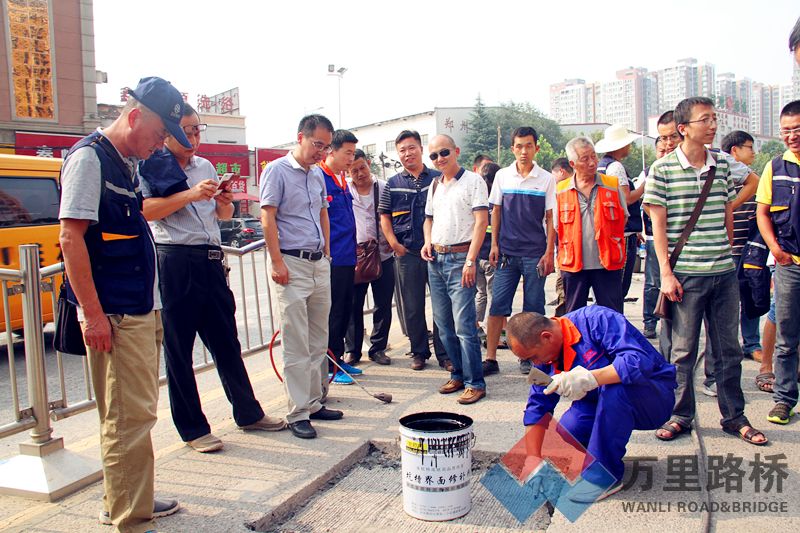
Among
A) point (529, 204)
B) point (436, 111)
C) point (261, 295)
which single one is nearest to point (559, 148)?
point (436, 111)

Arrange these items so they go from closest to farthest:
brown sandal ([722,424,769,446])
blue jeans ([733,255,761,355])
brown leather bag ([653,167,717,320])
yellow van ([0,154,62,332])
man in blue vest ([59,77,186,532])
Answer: man in blue vest ([59,77,186,532]) → brown sandal ([722,424,769,446]) → brown leather bag ([653,167,717,320]) → blue jeans ([733,255,761,355]) → yellow van ([0,154,62,332])

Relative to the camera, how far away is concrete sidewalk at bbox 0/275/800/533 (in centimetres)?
286

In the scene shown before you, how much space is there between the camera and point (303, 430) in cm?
406

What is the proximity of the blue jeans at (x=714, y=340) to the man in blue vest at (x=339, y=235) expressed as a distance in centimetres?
258

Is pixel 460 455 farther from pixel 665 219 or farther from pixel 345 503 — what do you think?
pixel 665 219

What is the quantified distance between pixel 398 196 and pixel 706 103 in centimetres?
267

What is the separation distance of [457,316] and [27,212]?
5739 mm

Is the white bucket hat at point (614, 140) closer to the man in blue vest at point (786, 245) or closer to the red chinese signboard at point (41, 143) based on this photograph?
the man in blue vest at point (786, 245)

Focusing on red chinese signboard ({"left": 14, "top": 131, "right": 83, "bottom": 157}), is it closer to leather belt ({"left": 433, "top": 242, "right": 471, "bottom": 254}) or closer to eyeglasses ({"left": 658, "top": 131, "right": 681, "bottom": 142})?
leather belt ({"left": 433, "top": 242, "right": 471, "bottom": 254})

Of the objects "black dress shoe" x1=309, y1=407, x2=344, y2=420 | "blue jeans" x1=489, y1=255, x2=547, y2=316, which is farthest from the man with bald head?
"black dress shoe" x1=309, y1=407, x2=344, y2=420

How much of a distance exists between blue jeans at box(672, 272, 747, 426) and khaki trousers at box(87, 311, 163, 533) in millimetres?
3013

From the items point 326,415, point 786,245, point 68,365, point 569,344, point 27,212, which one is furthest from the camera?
point 27,212

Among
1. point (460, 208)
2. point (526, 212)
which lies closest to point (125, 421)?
point (460, 208)

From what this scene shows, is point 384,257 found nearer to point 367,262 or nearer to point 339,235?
point 367,262
